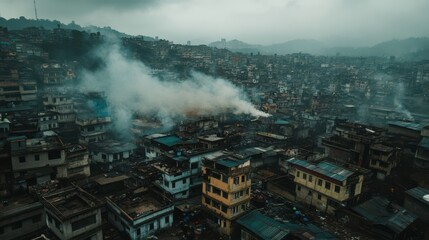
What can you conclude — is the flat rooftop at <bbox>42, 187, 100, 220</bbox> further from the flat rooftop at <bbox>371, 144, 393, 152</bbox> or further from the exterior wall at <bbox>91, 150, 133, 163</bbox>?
the flat rooftop at <bbox>371, 144, 393, 152</bbox>

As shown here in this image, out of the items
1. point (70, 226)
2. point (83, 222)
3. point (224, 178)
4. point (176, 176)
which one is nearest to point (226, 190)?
point (224, 178)

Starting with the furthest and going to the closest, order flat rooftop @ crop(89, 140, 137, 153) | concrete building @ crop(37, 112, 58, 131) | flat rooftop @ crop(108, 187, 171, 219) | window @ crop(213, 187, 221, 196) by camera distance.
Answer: concrete building @ crop(37, 112, 58, 131), flat rooftop @ crop(89, 140, 137, 153), window @ crop(213, 187, 221, 196), flat rooftop @ crop(108, 187, 171, 219)

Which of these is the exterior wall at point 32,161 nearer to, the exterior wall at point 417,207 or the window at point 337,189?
the window at point 337,189

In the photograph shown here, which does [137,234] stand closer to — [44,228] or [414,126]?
[44,228]

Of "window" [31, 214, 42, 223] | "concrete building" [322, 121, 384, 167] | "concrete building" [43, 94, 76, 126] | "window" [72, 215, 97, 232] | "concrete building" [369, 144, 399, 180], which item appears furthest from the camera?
"concrete building" [43, 94, 76, 126]

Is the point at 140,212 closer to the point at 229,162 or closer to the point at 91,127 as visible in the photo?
the point at 229,162

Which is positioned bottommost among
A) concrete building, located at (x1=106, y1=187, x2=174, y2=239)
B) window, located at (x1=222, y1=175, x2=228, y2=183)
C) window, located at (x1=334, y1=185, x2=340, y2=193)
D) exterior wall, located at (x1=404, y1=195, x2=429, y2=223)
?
exterior wall, located at (x1=404, y1=195, x2=429, y2=223)

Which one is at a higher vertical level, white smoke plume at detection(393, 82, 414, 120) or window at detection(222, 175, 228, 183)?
window at detection(222, 175, 228, 183)

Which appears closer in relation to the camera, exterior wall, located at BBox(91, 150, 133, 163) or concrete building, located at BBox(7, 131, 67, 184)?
concrete building, located at BBox(7, 131, 67, 184)

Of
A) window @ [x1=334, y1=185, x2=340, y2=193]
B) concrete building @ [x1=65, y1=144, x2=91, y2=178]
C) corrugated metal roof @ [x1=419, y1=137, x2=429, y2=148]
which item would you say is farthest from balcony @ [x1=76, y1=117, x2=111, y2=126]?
corrugated metal roof @ [x1=419, y1=137, x2=429, y2=148]
